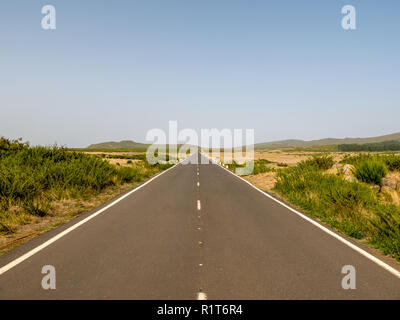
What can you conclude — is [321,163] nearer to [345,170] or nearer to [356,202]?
[345,170]

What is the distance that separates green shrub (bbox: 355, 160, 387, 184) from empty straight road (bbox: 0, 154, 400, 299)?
7.01 metres

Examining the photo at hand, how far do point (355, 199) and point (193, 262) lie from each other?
704 cm

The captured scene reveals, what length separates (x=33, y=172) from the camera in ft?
41.9

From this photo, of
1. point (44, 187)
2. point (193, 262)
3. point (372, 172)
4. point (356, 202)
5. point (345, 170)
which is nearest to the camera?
point (193, 262)

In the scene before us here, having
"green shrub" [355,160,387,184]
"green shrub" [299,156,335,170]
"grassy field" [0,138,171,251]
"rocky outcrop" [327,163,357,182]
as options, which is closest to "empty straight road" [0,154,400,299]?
"grassy field" [0,138,171,251]

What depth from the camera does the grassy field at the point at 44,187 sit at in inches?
306

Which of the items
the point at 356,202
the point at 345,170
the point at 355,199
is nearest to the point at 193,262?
the point at 356,202

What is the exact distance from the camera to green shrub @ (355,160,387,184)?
42.7 feet

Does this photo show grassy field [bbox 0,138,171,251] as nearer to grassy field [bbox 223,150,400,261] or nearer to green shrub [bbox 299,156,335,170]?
grassy field [bbox 223,150,400,261]

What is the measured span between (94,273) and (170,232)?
8.65 ft

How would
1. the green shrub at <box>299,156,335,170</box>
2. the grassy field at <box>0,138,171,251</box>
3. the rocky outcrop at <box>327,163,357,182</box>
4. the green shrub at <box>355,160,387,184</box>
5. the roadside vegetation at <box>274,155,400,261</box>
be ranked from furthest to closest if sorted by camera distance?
1. the green shrub at <box>299,156,335,170</box>
2. the rocky outcrop at <box>327,163,357,182</box>
3. the green shrub at <box>355,160,387,184</box>
4. the grassy field at <box>0,138,171,251</box>
5. the roadside vegetation at <box>274,155,400,261</box>

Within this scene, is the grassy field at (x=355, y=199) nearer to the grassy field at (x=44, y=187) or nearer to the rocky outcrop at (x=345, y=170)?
the rocky outcrop at (x=345, y=170)

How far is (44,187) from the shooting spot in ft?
38.9
